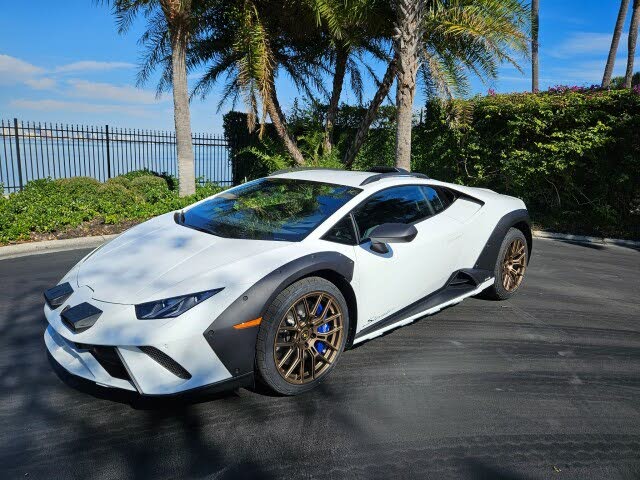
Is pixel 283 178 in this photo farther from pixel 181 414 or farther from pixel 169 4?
pixel 169 4

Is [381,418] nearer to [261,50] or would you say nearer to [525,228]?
[525,228]

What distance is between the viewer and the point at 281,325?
2949 millimetres

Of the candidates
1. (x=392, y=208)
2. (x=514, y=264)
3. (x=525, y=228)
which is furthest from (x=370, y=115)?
(x=392, y=208)

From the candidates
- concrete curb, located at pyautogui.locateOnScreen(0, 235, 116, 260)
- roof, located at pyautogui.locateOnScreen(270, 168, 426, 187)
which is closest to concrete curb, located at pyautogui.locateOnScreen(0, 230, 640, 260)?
concrete curb, located at pyautogui.locateOnScreen(0, 235, 116, 260)

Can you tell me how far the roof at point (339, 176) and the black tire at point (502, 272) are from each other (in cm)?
114

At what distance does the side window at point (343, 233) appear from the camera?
134 inches

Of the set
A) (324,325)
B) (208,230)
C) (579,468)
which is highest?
(208,230)

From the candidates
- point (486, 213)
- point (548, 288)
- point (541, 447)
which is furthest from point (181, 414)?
point (548, 288)

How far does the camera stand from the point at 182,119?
34.8ft

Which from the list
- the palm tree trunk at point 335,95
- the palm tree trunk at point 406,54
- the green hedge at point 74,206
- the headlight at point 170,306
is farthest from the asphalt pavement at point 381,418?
the palm tree trunk at point 335,95

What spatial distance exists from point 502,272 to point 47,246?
6.09 meters

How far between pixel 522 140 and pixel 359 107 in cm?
514

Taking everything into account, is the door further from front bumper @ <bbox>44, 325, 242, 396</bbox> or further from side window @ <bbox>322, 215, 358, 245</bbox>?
front bumper @ <bbox>44, 325, 242, 396</bbox>

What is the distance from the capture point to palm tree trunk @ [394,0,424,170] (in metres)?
10.2
